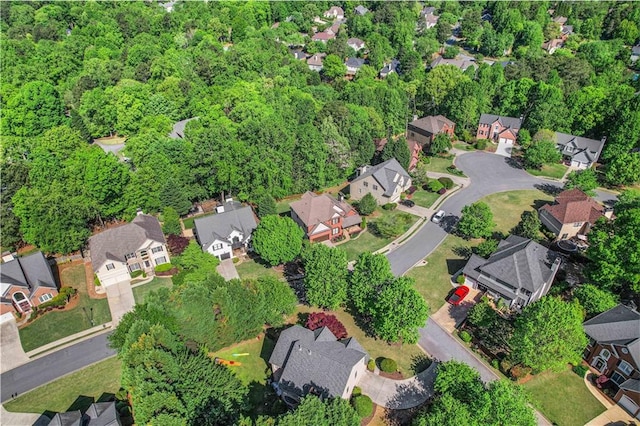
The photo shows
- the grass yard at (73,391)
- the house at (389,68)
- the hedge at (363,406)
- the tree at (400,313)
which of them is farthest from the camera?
the house at (389,68)

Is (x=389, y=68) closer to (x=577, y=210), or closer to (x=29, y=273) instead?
(x=577, y=210)

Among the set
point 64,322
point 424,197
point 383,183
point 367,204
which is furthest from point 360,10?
point 64,322

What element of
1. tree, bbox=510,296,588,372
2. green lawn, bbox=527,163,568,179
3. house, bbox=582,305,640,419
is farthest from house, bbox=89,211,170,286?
green lawn, bbox=527,163,568,179

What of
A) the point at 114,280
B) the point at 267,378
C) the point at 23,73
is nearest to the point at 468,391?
the point at 267,378

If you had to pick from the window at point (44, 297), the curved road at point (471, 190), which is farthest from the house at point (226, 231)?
the curved road at point (471, 190)

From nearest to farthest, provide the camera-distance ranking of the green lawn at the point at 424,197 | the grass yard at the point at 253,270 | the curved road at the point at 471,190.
Answer: 1. the grass yard at the point at 253,270
2. the curved road at the point at 471,190
3. the green lawn at the point at 424,197

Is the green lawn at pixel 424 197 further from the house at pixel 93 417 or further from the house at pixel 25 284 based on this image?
the house at pixel 25 284
